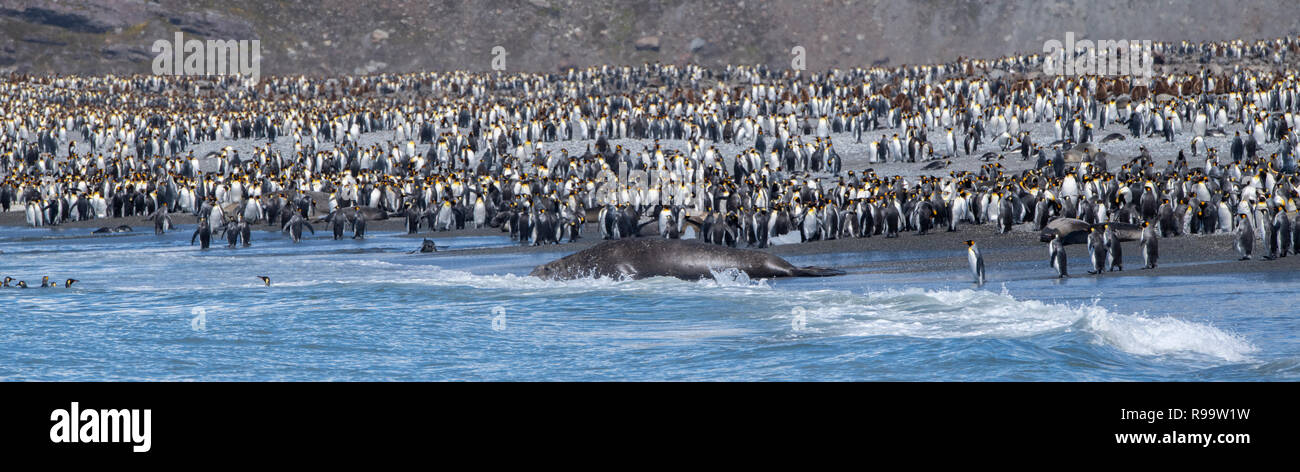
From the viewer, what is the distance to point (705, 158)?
105ft

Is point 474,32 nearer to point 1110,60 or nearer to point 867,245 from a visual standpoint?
point 1110,60

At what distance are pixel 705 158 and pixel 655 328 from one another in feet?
64.2

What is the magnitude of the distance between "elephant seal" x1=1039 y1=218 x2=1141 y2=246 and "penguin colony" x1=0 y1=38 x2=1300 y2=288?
1.73 ft

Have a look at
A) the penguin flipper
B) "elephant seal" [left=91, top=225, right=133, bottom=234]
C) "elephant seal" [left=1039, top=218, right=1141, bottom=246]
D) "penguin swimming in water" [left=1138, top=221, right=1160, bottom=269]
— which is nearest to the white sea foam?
the penguin flipper

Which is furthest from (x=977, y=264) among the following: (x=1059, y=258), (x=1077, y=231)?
(x=1077, y=231)

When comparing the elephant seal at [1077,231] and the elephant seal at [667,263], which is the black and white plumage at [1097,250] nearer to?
the elephant seal at [1077,231]

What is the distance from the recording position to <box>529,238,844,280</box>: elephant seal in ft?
54.3

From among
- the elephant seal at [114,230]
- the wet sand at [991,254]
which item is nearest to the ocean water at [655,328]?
the wet sand at [991,254]

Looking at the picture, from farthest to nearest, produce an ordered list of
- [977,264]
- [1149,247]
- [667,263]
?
[667,263] → [1149,247] → [977,264]

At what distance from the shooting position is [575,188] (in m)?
27.0

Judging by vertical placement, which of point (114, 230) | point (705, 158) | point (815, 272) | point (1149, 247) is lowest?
point (815, 272)

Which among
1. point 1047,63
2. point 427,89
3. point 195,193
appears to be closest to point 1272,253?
→ point 195,193

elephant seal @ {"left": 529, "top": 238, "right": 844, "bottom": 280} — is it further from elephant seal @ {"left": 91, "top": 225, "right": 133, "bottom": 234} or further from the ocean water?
elephant seal @ {"left": 91, "top": 225, "right": 133, "bottom": 234}

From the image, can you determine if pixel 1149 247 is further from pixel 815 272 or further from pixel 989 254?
pixel 815 272
